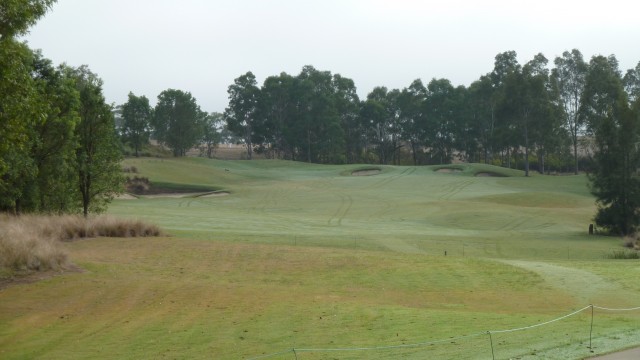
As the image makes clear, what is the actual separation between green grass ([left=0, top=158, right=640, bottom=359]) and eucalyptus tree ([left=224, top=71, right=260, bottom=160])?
94324 mm

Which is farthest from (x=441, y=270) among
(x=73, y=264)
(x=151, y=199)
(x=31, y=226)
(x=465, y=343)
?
(x=151, y=199)

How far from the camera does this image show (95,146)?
3819 cm

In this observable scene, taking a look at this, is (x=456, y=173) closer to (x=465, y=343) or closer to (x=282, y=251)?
(x=282, y=251)

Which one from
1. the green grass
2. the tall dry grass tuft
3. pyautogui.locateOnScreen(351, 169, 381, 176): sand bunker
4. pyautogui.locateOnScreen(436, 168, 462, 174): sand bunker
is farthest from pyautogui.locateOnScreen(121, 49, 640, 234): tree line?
the tall dry grass tuft

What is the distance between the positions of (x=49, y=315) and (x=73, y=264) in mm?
6130

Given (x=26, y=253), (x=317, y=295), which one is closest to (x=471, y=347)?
(x=317, y=295)

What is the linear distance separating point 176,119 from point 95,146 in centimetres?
8105

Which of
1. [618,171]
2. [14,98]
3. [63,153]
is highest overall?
[14,98]

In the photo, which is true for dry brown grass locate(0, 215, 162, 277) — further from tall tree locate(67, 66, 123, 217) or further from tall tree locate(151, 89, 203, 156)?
tall tree locate(151, 89, 203, 156)

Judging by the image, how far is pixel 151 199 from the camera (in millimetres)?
69000

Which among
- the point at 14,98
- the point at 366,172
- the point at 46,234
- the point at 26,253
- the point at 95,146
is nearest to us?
the point at 14,98

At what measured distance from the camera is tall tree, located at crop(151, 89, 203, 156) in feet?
387

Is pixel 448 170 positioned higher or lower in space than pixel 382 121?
lower

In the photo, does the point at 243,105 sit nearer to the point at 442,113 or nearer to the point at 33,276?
the point at 442,113
